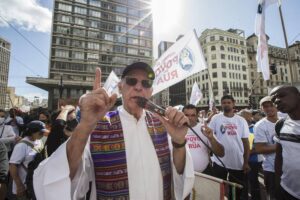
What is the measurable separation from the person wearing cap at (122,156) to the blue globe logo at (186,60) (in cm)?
309

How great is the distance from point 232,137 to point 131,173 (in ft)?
11.4

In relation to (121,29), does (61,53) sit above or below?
below

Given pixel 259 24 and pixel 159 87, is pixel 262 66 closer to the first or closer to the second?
pixel 259 24

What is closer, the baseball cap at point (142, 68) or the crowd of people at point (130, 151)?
the crowd of people at point (130, 151)

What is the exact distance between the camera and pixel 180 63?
504 centimetres

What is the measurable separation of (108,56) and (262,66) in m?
59.4

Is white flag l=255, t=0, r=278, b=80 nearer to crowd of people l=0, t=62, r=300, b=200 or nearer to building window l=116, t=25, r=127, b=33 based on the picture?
crowd of people l=0, t=62, r=300, b=200

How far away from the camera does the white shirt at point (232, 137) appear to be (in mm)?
4430

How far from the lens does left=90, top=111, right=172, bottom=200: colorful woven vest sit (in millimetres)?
1598

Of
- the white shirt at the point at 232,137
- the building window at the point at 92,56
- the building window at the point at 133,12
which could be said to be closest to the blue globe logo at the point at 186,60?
the white shirt at the point at 232,137

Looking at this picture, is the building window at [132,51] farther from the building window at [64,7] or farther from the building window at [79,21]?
the building window at [64,7]

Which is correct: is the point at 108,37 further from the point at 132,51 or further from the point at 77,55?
the point at 77,55

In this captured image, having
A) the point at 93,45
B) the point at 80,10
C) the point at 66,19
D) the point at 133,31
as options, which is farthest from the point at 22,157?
the point at 133,31

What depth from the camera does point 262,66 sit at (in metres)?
6.86
